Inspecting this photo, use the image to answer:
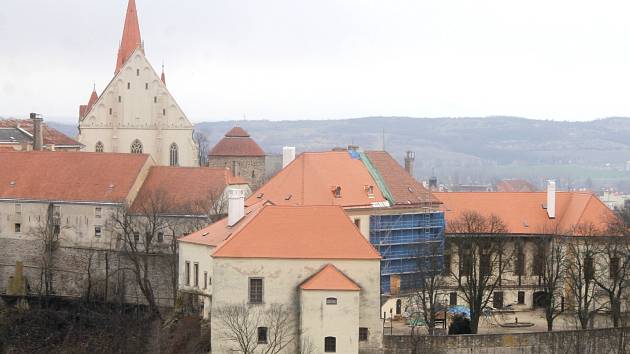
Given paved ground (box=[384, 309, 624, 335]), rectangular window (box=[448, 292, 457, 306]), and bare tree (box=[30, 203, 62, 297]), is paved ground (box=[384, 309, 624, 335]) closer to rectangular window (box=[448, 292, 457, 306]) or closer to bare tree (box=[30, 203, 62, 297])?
rectangular window (box=[448, 292, 457, 306])

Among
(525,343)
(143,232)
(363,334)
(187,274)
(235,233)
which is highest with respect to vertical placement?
(235,233)

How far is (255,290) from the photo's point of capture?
4841cm

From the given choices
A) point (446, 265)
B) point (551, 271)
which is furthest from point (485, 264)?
point (551, 271)

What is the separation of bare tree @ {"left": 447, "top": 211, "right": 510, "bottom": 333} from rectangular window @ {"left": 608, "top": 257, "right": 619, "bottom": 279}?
17.3ft

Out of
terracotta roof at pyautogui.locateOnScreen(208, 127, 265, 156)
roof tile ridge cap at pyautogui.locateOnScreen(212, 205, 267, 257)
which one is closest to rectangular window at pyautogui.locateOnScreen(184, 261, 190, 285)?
roof tile ridge cap at pyautogui.locateOnScreen(212, 205, 267, 257)

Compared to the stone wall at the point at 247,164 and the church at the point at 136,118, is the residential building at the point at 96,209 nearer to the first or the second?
the church at the point at 136,118

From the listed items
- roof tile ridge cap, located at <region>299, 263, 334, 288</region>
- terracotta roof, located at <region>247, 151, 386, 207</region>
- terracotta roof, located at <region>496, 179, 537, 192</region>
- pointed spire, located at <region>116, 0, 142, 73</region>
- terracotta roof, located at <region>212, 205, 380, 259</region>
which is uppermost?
pointed spire, located at <region>116, 0, 142, 73</region>

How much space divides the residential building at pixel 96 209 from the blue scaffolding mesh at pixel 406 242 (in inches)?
454

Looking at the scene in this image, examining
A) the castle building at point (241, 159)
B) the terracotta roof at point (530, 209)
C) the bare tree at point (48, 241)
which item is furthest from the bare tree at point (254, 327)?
the castle building at point (241, 159)

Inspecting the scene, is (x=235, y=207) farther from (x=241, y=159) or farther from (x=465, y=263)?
(x=241, y=159)

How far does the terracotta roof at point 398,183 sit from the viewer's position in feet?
211

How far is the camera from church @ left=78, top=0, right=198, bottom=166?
91.4m

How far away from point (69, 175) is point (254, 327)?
30560 mm

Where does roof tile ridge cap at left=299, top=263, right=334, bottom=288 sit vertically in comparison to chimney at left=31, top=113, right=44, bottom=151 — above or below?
below
